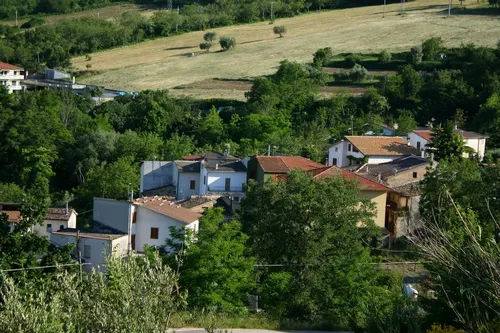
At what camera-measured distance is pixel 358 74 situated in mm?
54438

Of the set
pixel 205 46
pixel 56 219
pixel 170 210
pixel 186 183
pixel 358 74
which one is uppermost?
pixel 205 46

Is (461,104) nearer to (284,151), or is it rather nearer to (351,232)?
(284,151)

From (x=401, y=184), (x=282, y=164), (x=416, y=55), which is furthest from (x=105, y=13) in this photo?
(x=401, y=184)

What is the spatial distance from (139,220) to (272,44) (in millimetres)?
41060

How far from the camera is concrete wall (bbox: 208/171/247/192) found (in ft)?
109

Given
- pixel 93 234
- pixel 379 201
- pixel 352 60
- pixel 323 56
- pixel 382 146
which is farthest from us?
pixel 323 56

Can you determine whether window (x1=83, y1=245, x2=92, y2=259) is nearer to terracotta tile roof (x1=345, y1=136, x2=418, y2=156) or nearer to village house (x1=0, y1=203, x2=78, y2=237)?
village house (x1=0, y1=203, x2=78, y2=237)

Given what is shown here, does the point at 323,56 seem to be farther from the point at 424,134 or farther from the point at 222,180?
the point at 222,180

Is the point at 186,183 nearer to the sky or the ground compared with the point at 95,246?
nearer to the ground

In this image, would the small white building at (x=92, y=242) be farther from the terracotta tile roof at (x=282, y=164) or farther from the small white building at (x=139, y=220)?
the terracotta tile roof at (x=282, y=164)

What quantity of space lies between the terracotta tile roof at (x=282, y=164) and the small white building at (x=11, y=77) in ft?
93.2

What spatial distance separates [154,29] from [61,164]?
33.3m

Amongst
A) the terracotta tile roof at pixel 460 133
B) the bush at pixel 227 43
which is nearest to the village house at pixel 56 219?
the terracotta tile roof at pixel 460 133

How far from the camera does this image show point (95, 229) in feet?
87.2
